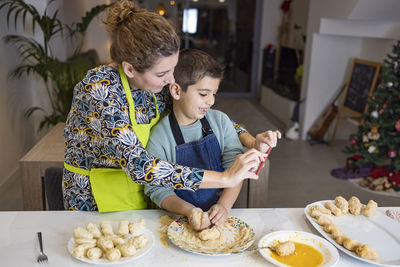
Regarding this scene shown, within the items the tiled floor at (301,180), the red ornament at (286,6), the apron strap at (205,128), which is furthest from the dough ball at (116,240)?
the red ornament at (286,6)

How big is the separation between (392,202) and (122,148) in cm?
286

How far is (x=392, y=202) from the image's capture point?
11.3 ft

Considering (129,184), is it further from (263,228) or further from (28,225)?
(263,228)

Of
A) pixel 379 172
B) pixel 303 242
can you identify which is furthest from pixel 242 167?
pixel 379 172

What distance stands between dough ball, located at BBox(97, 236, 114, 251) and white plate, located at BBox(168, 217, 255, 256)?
178 millimetres

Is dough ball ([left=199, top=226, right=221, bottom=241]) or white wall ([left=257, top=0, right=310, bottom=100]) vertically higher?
white wall ([left=257, top=0, right=310, bottom=100])

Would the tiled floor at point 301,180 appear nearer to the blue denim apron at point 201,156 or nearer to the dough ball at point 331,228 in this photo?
the blue denim apron at point 201,156

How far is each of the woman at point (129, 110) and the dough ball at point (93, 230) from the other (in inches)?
7.3

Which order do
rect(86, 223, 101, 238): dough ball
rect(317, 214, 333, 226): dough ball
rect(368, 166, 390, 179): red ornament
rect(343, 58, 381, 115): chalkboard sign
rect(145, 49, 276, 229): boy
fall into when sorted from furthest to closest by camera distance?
rect(343, 58, 381, 115): chalkboard sign
rect(368, 166, 390, 179): red ornament
rect(145, 49, 276, 229): boy
rect(317, 214, 333, 226): dough ball
rect(86, 223, 101, 238): dough ball

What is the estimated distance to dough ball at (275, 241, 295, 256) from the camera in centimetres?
122

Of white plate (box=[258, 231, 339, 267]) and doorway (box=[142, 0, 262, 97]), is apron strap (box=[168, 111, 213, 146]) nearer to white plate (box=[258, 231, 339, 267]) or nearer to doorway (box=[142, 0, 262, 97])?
white plate (box=[258, 231, 339, 267])

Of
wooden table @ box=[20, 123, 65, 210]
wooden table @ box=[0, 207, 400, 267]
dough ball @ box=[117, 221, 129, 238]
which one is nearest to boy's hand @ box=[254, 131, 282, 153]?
wooden table @ box=[0, 207, 400, 267]

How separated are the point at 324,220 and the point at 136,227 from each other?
61cm

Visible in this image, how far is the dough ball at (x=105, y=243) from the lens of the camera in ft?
3.90
